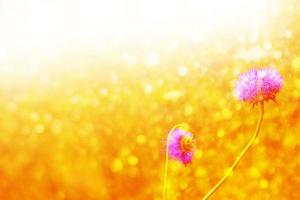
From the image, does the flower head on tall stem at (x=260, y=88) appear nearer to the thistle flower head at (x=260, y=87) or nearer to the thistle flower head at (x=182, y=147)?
the thistle flower head at (x=260, y=87)

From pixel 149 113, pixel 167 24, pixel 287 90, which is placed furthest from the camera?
pixel 167 24

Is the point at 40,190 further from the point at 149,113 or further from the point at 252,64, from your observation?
the point at 252,64

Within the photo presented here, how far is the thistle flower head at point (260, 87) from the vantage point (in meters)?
1.22

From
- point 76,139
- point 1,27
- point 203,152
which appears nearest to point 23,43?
point 1,27

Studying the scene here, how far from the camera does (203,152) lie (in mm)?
1701

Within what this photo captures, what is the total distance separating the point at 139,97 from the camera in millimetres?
1828

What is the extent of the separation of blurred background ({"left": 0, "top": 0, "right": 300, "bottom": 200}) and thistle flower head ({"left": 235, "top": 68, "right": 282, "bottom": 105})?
A: 439 mm

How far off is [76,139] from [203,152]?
41 centimetres

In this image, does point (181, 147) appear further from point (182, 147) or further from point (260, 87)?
point (260, 87)

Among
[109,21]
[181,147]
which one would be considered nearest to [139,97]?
[109,21]

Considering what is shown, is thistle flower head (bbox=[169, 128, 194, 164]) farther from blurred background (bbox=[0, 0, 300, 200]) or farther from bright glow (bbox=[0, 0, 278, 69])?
bright glow (bbox=[0, 0, 278, 69])

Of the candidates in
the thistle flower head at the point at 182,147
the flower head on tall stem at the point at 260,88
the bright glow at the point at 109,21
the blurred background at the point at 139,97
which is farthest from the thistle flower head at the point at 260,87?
the bright glow at the point at 109,21

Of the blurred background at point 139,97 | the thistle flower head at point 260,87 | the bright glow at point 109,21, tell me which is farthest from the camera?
the bright glow at point 109,21

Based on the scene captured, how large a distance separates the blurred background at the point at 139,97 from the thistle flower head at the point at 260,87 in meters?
0.44
